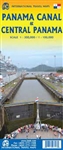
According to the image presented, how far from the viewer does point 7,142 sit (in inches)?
65.7

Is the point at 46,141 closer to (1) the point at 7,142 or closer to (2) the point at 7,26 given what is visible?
(1) the point at 7,142

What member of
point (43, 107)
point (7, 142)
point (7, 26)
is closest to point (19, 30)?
point (7, 26)

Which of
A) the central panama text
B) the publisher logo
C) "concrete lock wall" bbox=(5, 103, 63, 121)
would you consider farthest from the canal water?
the publisher logo

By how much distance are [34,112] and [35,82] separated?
4568 mm

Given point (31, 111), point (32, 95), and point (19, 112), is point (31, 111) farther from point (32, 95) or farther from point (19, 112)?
point (32, 95)

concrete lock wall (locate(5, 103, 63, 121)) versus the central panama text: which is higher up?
the central panama text

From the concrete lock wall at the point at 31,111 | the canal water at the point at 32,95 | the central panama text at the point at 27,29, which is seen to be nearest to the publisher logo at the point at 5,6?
the central panama text at the point at 27,29

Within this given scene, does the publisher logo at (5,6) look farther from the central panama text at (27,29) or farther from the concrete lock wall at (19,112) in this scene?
the concrete lock wall at (19,112)

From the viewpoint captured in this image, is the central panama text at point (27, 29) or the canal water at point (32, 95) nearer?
the central panama text at point (27, 29)

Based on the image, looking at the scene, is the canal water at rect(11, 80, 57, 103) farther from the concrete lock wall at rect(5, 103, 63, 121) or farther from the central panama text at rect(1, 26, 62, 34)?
the central panama text at rect(1, 26, 62, 34)

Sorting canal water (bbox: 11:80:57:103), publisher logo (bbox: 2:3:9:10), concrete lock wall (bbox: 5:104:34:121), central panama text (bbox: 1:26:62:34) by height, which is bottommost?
canal water (bbox: 11:80:57:103)

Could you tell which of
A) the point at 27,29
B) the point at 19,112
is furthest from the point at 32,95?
the point at 27,29

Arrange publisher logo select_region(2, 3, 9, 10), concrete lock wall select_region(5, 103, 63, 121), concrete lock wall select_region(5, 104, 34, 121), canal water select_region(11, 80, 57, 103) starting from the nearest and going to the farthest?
publisher logo select_region(2, 3, 9, 10) < concrete lock wall select_region(5, 103, 63, 121) < concrete lock wall select_region(5, 104, 34, 121) < canal water select_region(11, 80, 57, 103)

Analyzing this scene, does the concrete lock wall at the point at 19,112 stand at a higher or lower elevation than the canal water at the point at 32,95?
higher
